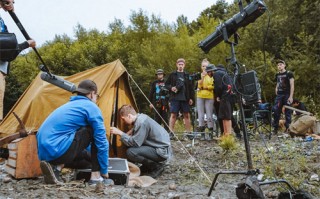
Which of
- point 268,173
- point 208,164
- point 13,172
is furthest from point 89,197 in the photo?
point 208,164

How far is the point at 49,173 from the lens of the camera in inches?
171

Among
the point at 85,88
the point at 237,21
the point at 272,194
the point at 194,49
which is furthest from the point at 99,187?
the point at 194,49

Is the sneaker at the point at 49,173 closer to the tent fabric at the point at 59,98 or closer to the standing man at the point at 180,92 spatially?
the tent fabric at the point at 59,98

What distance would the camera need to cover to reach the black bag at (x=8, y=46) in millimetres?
4367

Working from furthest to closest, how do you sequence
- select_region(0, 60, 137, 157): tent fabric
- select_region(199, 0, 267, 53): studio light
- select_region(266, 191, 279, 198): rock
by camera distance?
→ select_region(0, 60, 137, 157): tent fabric < select_region(266, 191, 279, 198): rock < select_region(199, 0, 267, 53): studio light

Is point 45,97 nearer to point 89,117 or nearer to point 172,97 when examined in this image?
point 89,117

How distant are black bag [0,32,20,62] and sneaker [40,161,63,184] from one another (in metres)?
1.27

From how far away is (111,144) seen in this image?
602 cm

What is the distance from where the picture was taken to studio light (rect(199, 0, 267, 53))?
366cm

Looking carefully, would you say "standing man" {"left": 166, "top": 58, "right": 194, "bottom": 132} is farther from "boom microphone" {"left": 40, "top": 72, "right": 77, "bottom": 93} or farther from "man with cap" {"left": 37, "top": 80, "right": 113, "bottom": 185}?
"man with cap" {"left": 37, "top": 80, "right": 113, "bottom": 185}

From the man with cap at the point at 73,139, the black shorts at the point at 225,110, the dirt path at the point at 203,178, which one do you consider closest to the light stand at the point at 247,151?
the dirt path at the point at 203,178

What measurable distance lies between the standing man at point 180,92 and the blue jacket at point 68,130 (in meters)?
4.15

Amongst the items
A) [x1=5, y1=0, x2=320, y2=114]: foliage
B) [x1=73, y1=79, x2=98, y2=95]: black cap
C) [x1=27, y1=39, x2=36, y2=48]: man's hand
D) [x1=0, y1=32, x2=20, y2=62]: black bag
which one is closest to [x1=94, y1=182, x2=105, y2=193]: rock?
[x1=73, y1=79, x2=98, y2=95]: black cap

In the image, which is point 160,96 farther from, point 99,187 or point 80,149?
point 99,187
